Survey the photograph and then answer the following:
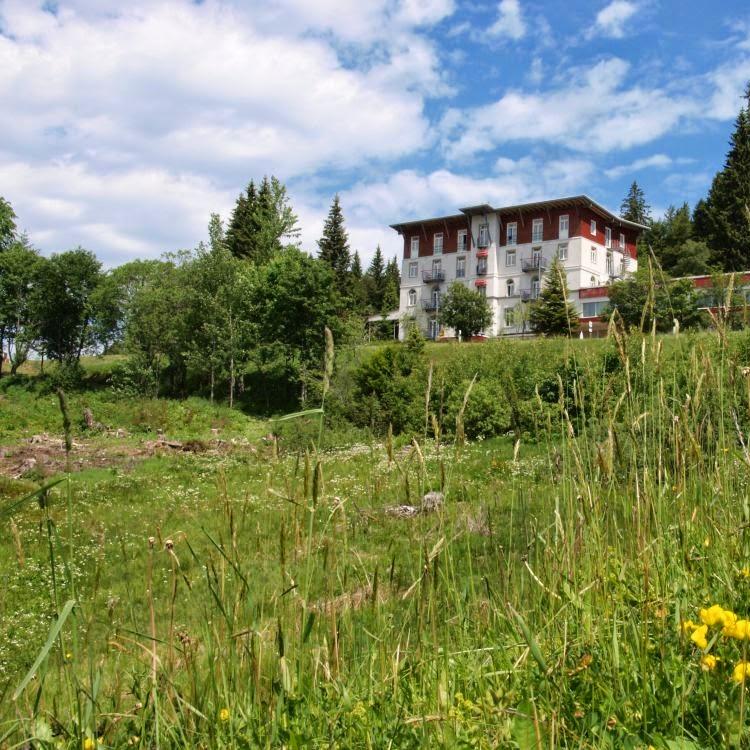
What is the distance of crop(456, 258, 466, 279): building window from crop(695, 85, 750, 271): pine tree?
1678cm

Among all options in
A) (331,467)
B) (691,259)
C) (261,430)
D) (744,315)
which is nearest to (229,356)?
(261,430)

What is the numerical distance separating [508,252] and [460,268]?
376cm

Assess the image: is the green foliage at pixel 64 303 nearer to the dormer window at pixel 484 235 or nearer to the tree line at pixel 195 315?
the tree line at pixel 195 315

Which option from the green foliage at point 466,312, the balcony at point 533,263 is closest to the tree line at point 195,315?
the green foliage at point 466,312

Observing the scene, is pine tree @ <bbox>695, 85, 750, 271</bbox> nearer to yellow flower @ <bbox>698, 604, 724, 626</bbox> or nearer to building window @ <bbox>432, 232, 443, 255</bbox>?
building window @ <bbox>432, 232, 443, 255</bbox>

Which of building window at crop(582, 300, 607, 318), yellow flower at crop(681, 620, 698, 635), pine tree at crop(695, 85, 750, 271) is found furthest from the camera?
pine tree at crop(695, 85, 750, 271)

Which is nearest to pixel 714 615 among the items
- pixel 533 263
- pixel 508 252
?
pixel 533 263

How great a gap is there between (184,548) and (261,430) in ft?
53.4

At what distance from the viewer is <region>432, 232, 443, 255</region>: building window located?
2101 inches

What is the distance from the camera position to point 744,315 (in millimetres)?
2832

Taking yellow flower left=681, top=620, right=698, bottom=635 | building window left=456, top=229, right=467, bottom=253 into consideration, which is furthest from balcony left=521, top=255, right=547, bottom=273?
yellow flower left=681, top=620, right=698, bottom=635

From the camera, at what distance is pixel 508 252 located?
165ft

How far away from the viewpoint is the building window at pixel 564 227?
157 ft

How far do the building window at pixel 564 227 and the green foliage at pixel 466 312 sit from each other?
8.91 meters
